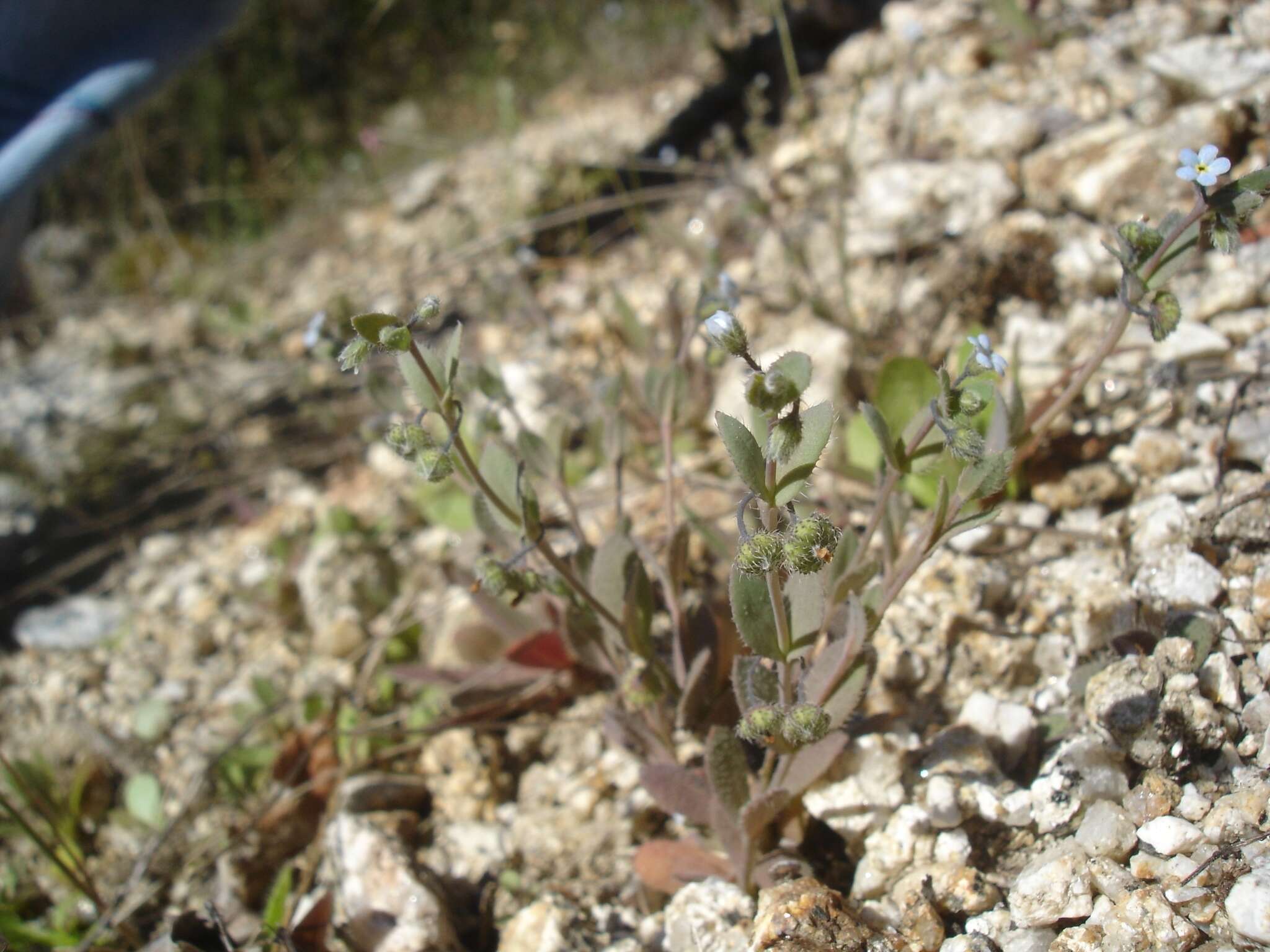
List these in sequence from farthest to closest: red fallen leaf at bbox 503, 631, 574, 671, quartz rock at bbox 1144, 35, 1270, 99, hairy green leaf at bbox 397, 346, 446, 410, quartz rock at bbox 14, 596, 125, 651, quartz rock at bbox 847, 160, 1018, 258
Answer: quartz rock at bbox 14, 596, 125, 651 < quartz rock at bbox 847, 160, 1018, 258 < quartz rock at bbox 1144, 35, 1270, 99 < red fallen leaf at bbox 503, 631, 574, 671 < hairy green leaf at bbox 397, 346, 446, 410

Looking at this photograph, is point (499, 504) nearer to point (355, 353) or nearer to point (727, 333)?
point (355, 353)

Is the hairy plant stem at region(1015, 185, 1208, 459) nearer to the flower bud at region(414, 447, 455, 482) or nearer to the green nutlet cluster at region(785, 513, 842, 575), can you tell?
the green nutlet cluster at region(785, 513, 842, 575)

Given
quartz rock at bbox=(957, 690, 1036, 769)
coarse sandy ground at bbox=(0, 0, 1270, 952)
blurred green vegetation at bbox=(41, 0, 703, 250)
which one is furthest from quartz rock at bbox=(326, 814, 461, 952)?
blurred green vegetation at bbox=(41, 0, 703, 250)

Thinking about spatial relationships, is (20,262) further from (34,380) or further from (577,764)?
(577,764)

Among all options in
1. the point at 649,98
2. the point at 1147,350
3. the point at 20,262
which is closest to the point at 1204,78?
the point at 1147,350

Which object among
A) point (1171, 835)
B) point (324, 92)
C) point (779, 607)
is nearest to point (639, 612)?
point (779, 607)

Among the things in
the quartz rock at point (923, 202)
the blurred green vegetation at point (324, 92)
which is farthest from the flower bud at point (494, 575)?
the blurred green vegetation at point (324, 92)
